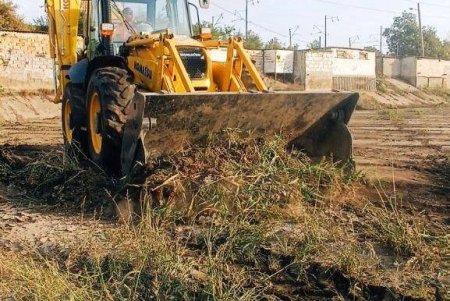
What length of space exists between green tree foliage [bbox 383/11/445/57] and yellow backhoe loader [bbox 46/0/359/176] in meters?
52.1

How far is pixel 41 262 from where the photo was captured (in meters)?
4.39

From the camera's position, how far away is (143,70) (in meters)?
6.80

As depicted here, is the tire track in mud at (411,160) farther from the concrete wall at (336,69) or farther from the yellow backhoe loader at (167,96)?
the concrete wall at (336,69)

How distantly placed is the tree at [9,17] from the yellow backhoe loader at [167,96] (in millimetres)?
15077

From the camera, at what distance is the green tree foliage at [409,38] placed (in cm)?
A: 5675

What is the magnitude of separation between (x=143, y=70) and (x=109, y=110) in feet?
2.84

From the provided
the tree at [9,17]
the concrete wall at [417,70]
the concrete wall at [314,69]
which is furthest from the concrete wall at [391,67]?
the tree at [9,17]

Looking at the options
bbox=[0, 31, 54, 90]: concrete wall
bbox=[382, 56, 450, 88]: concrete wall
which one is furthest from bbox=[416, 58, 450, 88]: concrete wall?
bbox=[0, 31, 54, 90]: concrete wall

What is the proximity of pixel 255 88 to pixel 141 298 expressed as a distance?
3.81 metres

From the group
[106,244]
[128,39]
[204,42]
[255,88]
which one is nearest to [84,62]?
[128,39]

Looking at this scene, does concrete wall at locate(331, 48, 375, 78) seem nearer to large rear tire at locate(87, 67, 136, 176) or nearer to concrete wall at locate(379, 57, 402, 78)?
concrete wall at locate(379, 57, 402, 78)

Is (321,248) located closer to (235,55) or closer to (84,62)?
(235,55)

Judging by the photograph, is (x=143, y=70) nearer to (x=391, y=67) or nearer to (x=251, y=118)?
(x=251, y=118)

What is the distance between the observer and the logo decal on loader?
6.63 metres
